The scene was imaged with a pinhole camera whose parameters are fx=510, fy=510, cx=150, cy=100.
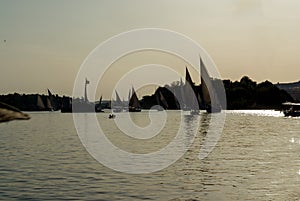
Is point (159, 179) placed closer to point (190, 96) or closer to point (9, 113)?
point (9, 113)

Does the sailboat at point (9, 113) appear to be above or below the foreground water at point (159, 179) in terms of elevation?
above

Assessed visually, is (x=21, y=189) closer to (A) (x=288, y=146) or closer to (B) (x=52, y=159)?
(B) (x=52, y=159)

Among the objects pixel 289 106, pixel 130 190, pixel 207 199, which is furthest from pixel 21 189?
pixel 289 106

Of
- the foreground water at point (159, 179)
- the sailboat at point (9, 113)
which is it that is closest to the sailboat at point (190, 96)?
the foreground water at point (159, 179)

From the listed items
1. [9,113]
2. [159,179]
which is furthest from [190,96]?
[9,113]

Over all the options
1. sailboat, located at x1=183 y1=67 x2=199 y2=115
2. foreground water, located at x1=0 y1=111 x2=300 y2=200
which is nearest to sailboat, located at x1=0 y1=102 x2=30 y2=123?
foreground water, located at x1=0 y1=111 x2=300 y2=200

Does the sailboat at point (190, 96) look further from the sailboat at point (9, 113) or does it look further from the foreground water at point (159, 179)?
the sailboat at point (9, 113)

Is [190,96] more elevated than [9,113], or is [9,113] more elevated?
[190,96]

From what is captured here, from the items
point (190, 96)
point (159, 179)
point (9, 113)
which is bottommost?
point (159, 179)

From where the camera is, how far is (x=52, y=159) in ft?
143

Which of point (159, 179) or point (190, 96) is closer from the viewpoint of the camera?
point (159, 179)

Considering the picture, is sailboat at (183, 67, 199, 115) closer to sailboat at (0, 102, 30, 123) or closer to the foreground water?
the foreground water

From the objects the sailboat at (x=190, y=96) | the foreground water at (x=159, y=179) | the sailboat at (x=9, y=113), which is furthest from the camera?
the sailboat at (x=190, y=96)

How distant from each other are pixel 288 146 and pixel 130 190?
32713 mm
